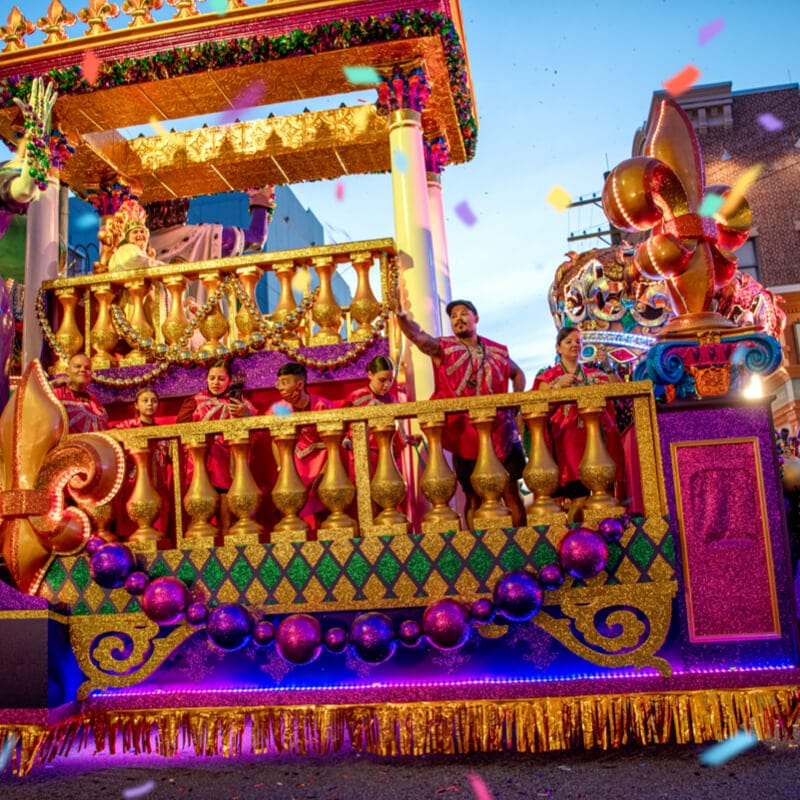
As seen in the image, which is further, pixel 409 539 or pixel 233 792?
pixel 409 539

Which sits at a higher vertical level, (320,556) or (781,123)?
(781,123)

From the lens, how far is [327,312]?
7.12 metres

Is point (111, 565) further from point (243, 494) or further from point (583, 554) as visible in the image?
point (583, 554)

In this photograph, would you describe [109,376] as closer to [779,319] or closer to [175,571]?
[175,571]

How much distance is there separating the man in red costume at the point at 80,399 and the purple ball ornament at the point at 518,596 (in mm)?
3284

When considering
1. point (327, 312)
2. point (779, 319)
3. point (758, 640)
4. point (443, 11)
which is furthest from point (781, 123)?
point (758, 640)

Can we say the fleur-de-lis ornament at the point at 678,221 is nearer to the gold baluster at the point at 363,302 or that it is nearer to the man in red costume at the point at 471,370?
the man in red costume at the point at 471,370

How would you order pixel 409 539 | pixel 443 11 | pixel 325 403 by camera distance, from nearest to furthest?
1. pixel 409 539
2. pixel 325 403
3. pixel 443 11

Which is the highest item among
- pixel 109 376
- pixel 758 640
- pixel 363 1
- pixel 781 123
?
pixel 781 123

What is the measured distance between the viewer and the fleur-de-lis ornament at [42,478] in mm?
4156

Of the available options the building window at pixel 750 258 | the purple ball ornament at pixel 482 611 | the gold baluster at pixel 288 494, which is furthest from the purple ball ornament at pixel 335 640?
the building window at pixel 750 258

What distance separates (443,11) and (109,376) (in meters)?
5.00

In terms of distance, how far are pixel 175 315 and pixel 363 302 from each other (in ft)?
5.53

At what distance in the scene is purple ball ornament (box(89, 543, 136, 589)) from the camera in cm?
408
